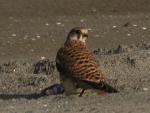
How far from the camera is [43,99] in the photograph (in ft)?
31.7

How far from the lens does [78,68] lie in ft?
32.3

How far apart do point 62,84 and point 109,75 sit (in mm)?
1621

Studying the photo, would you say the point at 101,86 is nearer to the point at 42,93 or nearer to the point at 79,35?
the point at 79,35

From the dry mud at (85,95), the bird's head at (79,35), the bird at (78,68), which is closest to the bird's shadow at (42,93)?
the dry mud at (85,95)

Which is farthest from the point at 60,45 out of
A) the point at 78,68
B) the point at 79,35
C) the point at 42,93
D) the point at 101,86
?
the point at 101,86

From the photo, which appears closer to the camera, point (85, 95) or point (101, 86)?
point (101, 86)

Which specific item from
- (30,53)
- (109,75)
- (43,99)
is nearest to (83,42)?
(43,99)

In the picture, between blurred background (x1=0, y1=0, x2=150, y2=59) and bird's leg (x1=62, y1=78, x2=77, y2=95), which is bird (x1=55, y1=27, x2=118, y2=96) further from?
blurred background (x1=0, y1=0, x2=150, y2=59)

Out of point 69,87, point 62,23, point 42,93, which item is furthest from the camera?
point 62,23

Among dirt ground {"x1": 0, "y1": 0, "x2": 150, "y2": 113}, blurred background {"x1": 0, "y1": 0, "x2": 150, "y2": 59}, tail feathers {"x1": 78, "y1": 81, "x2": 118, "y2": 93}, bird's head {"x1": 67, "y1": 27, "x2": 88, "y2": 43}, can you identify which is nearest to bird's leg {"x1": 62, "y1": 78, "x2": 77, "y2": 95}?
dirt ground {"x1": 0, "y1": 0, "x2": 150, "y2": 113}

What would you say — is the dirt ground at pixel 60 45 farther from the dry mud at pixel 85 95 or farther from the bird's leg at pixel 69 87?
the bird's leg at pixel 69 87

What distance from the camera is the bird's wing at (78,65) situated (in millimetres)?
9727

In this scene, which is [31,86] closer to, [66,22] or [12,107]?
[12,107]

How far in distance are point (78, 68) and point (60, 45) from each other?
8680 mm
